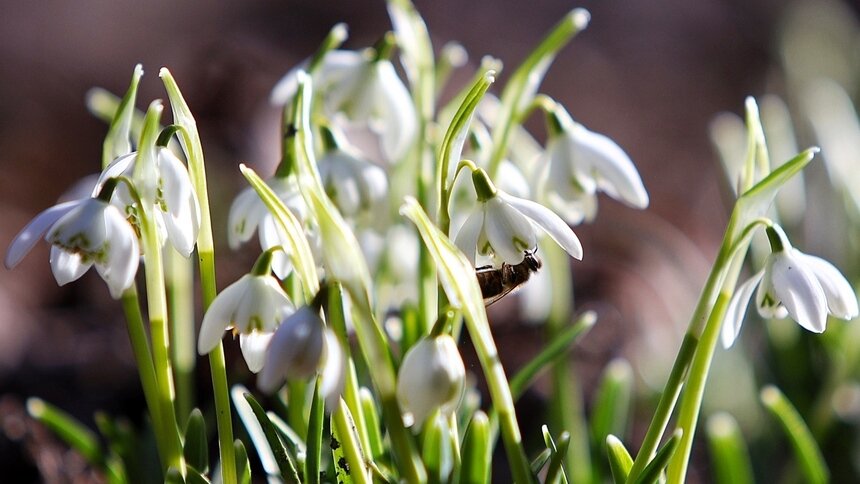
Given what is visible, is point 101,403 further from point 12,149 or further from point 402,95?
point 12,149

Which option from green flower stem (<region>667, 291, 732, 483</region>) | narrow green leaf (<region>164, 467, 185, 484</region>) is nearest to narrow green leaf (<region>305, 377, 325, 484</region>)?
narrow green leaf (<region>164, 467, 185, 484</region>)

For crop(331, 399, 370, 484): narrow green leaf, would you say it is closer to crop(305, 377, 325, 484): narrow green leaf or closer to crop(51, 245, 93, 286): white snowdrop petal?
crop(305, 377, 325, 484): narrow green leaf

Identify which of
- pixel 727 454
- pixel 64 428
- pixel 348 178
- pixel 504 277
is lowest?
pixel 727 454

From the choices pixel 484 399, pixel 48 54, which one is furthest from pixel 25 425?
pixel 48 54

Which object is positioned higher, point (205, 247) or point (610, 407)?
point (205, 247)

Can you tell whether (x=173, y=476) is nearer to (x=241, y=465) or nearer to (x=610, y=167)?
(x=241, y=465)

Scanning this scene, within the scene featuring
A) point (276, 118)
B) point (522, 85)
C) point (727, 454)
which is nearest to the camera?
point (522, 85)

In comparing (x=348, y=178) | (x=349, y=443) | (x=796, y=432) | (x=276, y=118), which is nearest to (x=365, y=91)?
A: (x=348, y=178)
